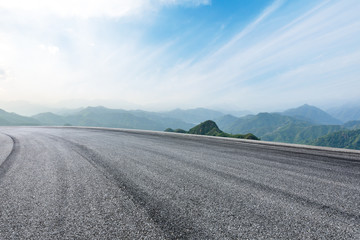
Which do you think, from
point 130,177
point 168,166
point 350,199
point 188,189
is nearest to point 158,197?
point 188,189

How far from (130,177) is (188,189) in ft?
4.34

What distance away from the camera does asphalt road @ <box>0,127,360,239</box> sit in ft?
6.08

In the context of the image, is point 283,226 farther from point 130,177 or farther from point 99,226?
point 130,177

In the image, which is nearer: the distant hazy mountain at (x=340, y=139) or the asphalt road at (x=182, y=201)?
the asphalt road at (x=182, y=201)

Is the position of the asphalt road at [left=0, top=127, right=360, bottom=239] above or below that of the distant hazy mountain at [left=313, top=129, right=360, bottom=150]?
above

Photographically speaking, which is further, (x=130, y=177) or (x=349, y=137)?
(x=349, y=137)

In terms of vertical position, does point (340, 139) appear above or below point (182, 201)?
below

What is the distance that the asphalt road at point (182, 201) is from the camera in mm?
1853

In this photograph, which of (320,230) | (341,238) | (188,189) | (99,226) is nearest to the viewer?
(341,238)

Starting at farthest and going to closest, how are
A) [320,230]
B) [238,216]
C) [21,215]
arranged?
[21,215] < [238,216] < [320,230]

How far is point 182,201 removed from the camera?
249 centimetres

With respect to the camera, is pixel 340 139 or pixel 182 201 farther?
pixel 340 139

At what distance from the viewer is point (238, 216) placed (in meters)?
2.09

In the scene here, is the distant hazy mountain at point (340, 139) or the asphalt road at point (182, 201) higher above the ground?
the asphalt road at point (182, 201)
